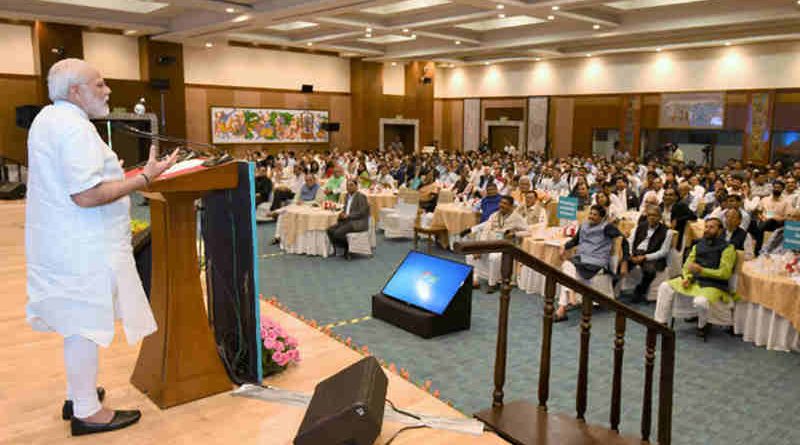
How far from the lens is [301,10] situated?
12.3 m

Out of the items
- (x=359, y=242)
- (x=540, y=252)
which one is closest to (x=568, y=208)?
(x=540, y=252)

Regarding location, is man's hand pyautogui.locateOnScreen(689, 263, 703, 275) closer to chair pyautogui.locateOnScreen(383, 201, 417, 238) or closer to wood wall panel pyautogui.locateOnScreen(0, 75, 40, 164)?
chair pyautogui.locateOnScreen(383, 201, 417, 238)

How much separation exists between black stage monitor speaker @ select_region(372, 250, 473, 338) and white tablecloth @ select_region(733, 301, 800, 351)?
257 centimetres

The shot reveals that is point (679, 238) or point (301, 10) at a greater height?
point (301, 10)

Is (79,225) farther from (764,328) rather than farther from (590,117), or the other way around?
(590,117)

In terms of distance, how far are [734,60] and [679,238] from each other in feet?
39.6

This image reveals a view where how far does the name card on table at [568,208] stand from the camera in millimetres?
7562

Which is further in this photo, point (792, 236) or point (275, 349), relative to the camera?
point (792, 236)

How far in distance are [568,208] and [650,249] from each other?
1.13 metres

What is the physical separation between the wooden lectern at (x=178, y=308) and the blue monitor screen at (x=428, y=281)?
310 centimetres

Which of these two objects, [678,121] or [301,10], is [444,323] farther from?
[678,121]

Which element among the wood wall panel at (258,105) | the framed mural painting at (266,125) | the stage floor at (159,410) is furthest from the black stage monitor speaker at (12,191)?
the framed mural painting at (266,125)

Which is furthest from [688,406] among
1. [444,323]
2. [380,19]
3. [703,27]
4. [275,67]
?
[275,67]

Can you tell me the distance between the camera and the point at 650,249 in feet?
22.6
